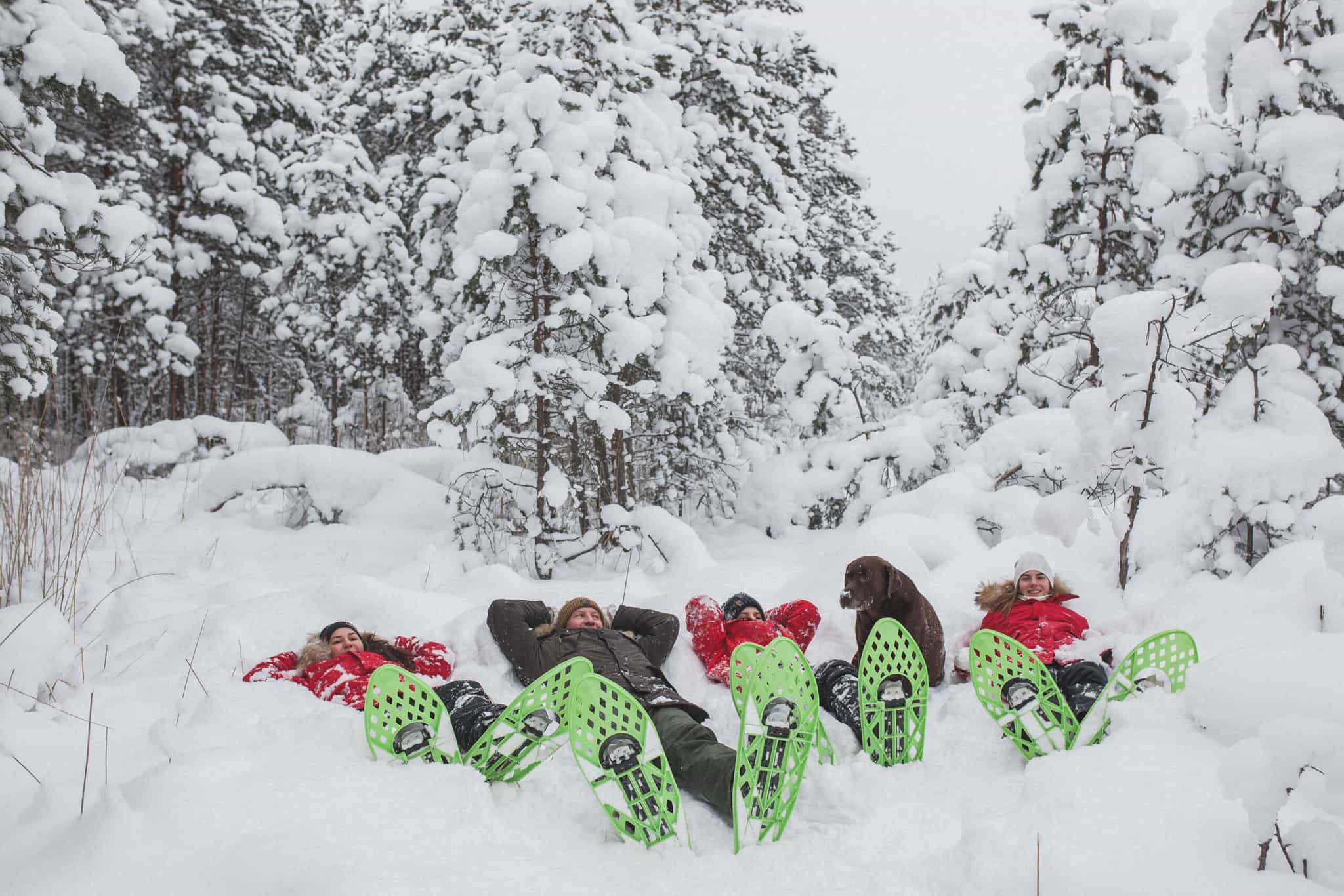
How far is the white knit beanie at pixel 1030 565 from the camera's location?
4289 mm

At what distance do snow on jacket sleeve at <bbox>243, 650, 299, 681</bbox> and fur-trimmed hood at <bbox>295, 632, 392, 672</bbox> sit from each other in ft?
0.12

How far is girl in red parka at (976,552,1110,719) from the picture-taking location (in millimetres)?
3357

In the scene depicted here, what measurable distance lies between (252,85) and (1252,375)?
1313 cm

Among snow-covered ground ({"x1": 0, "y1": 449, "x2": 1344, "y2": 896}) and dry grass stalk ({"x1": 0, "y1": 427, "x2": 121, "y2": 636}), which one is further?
dry grass stalk ({"x1": 0, "y1": 427, "x2": 121, "y2": 636})

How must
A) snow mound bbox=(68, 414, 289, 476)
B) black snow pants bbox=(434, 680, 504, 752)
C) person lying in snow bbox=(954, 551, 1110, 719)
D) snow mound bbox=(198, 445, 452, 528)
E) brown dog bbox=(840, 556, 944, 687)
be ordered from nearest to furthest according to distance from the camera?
black snow pants bbox=(434, 680, 504, 752) < person lying in snow bbox=(954, 551, 1110, 719) < brown dog bbox=(840, 556, 944, 687) < snow mound bbox=(198, 445, 452, 528) < snow mound bbox=(68, 414, 289, 476)

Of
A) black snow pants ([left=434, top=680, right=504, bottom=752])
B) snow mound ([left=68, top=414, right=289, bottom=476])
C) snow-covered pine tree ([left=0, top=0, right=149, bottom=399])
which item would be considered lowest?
snow mound ([left=68, top=414, right=289, bottom=476])

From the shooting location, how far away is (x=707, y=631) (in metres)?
4.38

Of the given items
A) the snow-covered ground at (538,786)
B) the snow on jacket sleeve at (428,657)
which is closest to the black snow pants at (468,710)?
the snow-covered ground at (538,786)

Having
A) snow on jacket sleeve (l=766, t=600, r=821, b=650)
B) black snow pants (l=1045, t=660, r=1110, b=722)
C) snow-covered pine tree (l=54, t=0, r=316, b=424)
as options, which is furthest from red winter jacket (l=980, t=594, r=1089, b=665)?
snow-covered pine tree (l=54, t=0, r=316, b=424)

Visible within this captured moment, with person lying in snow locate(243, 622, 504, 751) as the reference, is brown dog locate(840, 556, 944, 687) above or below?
above

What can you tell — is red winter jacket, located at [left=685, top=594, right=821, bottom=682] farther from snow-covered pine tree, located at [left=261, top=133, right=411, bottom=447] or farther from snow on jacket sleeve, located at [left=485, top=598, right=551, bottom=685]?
snow-covered pine tree, located at [left=261, top=133, right=411, bottom=447]

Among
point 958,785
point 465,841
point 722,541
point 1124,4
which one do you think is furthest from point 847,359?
point 465,841

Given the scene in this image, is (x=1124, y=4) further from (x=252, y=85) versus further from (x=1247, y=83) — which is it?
(x=252, y=85)

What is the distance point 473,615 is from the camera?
14.4 ft
